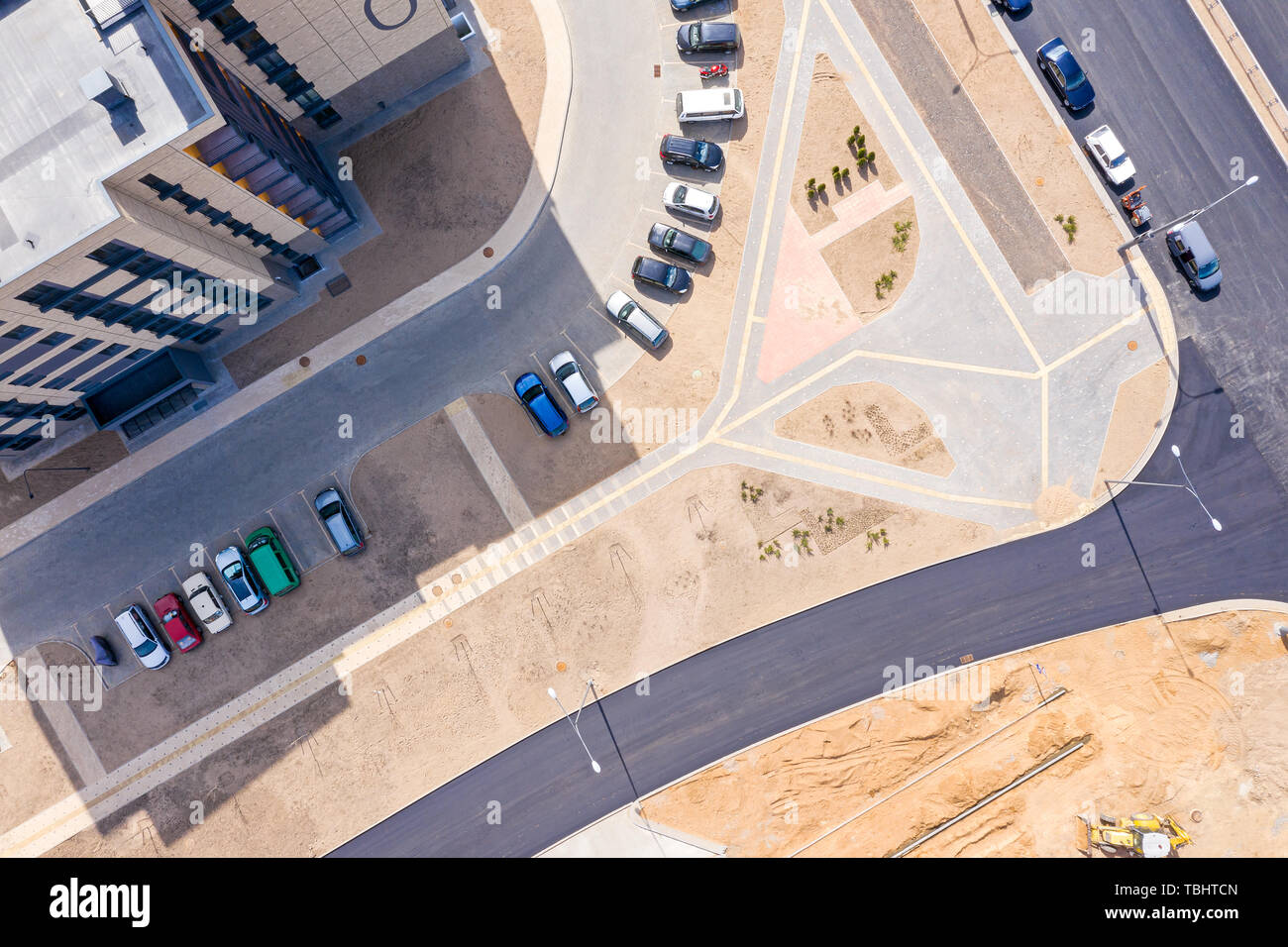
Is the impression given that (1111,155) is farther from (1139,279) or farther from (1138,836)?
(1138,836)

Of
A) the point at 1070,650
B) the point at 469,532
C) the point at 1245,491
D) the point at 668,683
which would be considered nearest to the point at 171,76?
the point at 469,532

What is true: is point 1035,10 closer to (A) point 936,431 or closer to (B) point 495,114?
(A) point 936,431

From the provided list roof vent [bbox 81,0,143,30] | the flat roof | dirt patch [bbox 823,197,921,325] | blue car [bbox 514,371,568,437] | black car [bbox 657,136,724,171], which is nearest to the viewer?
roof vent [bbox 81,0,143,30]

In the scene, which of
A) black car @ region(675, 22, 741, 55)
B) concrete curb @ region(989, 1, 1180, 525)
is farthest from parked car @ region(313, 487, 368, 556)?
concrete curb @ region(989, 1, 1180, 525)

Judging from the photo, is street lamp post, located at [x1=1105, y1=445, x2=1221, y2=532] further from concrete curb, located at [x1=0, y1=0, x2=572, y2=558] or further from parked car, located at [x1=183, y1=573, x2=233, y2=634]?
parked car, located at [x1=183, y1=573, x2=233, y2=634]

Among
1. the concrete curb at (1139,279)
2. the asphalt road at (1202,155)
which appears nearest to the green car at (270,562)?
the concrete curb at (1139,279)

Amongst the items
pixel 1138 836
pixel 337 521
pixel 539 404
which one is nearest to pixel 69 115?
pixel 337 521

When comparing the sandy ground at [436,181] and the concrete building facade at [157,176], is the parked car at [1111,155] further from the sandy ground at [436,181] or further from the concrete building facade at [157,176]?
the concrete building facade at [157,176]
